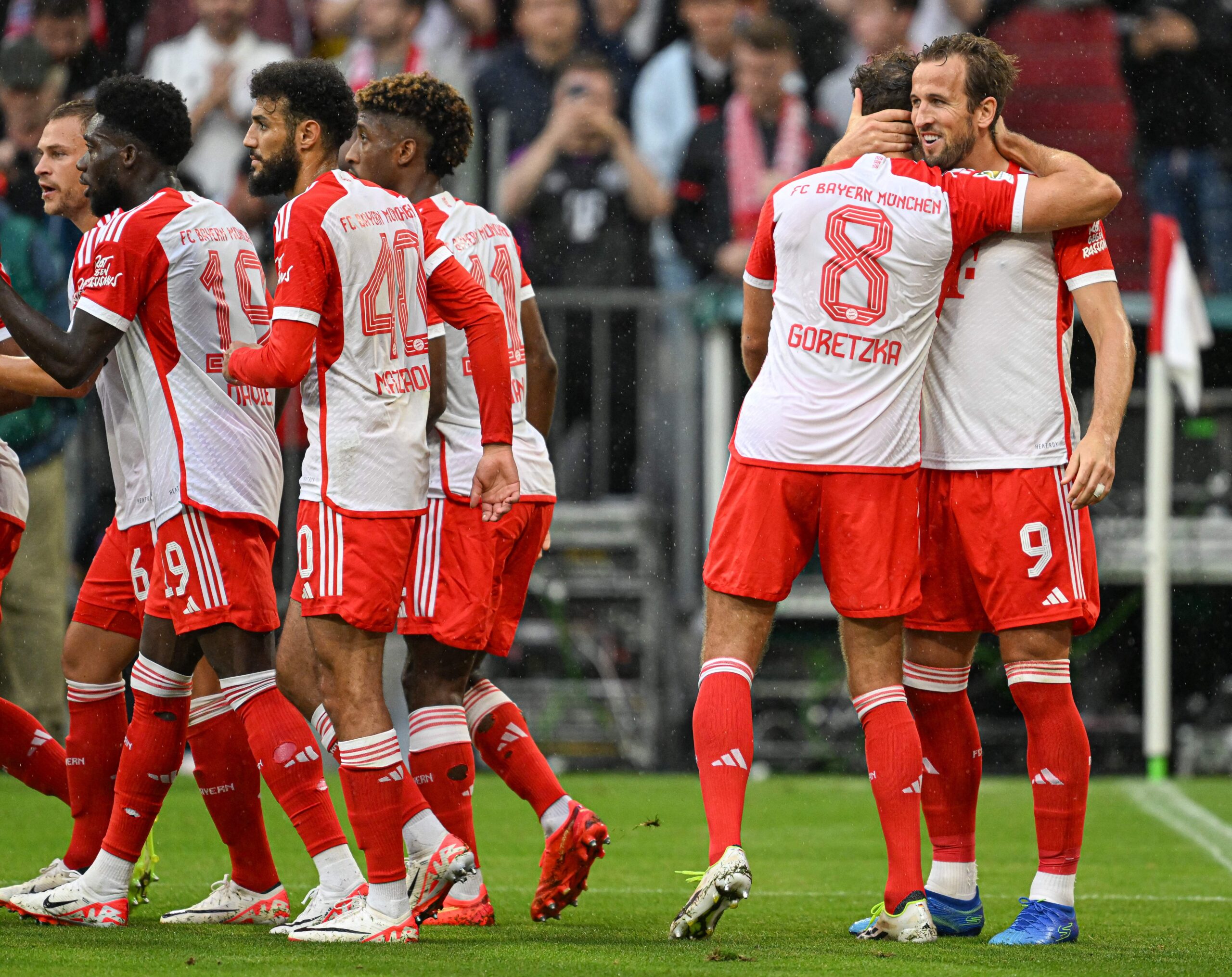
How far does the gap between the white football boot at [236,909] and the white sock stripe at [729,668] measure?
4.59 ft

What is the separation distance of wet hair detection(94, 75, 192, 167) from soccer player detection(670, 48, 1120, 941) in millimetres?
1663

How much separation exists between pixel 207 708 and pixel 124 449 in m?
0.77

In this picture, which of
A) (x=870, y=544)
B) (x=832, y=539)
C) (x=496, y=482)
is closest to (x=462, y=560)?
(x=496, y=482)

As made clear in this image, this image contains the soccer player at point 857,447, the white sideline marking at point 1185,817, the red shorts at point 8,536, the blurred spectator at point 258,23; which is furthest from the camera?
the blurred spectator at point 258,23

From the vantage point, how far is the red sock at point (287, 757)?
4281mm

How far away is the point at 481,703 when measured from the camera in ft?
16.7

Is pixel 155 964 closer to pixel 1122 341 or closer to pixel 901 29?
pixel 1122 341

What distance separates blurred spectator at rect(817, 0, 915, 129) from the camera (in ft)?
36.8

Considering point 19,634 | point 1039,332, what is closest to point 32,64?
point 19,634

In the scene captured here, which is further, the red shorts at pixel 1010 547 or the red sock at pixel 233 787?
the red sock at pixel 233 787

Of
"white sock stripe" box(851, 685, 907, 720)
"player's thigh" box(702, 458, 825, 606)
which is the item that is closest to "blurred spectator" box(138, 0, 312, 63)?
"player's thigh" box(702, 458, 825, 606)

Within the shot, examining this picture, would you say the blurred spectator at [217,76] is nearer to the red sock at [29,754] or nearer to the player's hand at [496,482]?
the red sock at [29,754]

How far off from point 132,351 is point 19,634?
17.2 feet

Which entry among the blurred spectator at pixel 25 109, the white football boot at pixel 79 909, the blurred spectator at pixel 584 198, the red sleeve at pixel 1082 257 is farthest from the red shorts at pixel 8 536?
the blurred spectator at pixel 25 109
